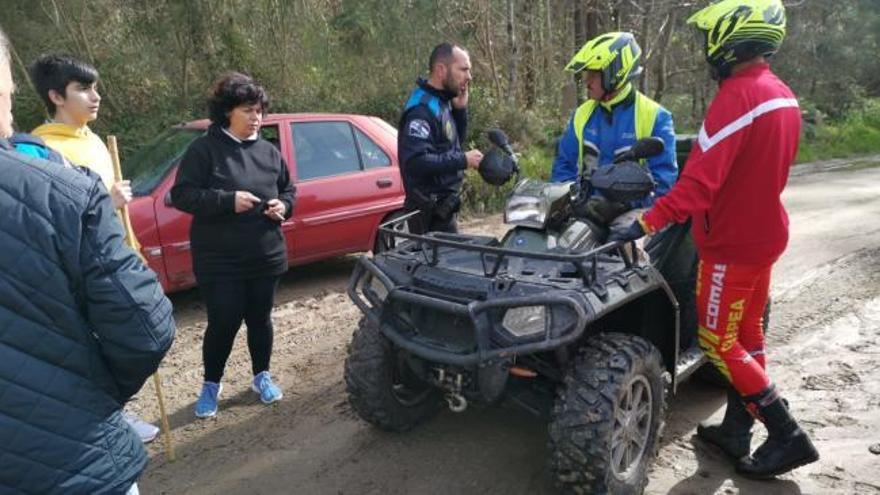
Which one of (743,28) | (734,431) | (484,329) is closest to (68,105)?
(484,329)

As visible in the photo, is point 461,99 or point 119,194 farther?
point 461,99

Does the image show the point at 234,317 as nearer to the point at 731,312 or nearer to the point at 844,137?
the point at 731,312

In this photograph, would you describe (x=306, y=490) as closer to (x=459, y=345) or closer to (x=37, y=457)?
(x=459, y=345)

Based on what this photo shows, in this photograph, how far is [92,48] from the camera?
1142 cm

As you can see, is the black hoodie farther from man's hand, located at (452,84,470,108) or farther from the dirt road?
man's hand, located at (452,84,470,108)

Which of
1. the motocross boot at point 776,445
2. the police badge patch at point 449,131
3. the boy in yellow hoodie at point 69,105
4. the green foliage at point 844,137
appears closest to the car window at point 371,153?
the police badge patch at point 449,131

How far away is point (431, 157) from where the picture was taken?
4246 mm

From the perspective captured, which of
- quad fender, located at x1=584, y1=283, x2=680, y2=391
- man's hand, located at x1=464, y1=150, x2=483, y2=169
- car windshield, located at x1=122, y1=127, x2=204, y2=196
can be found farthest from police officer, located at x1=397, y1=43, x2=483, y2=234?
car windshield, located at x1=122, y1=127, x2=204, y2=196

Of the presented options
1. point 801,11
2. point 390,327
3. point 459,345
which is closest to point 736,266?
point 459,345

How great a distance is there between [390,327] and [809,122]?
712 inches

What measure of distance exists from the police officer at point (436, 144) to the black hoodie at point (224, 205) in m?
0.87

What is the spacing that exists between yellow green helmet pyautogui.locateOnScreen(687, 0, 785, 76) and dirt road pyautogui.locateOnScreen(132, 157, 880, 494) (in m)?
1.96

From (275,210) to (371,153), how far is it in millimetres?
2997

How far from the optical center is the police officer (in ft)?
14.0
